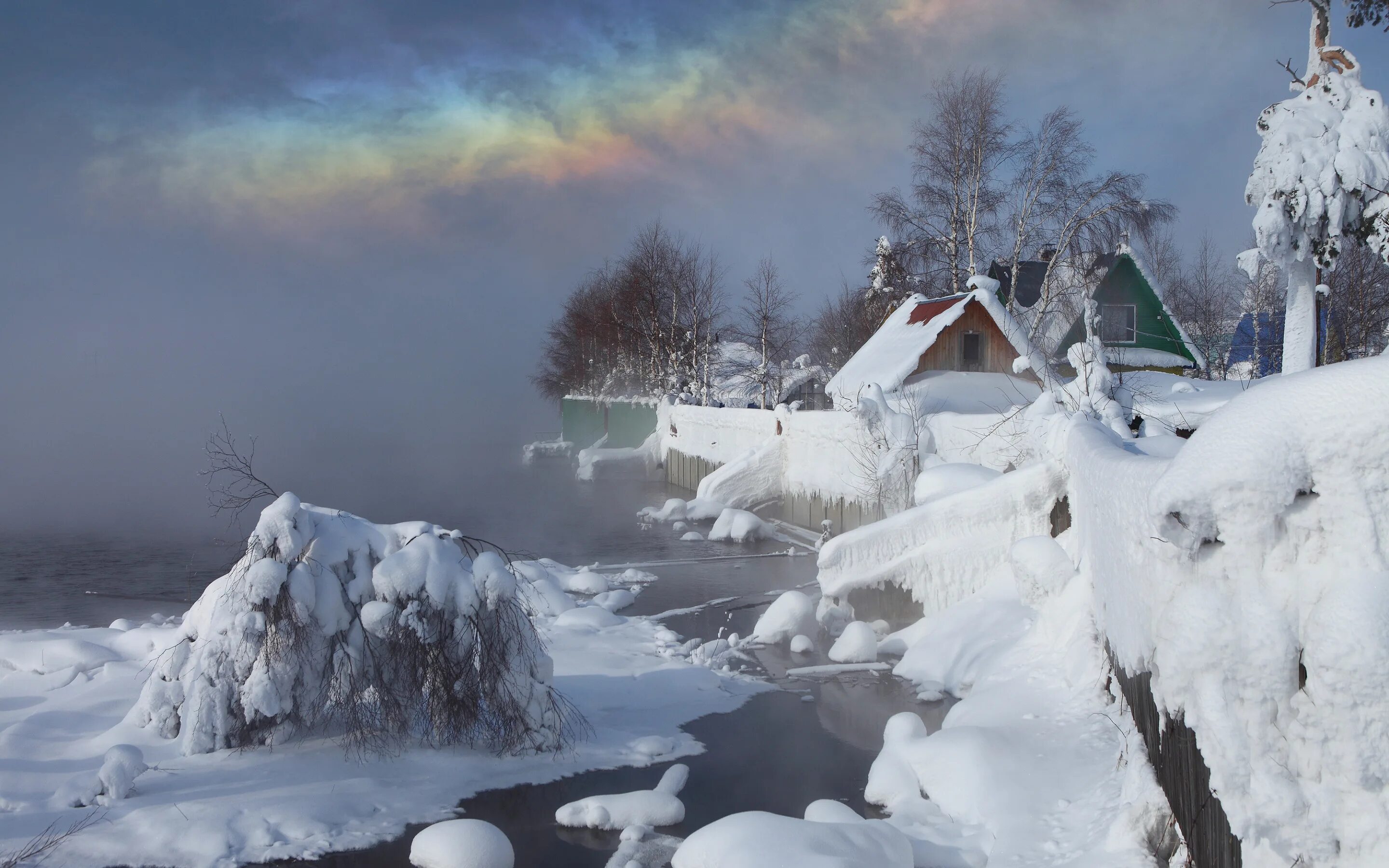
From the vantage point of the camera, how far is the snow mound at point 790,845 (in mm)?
6035

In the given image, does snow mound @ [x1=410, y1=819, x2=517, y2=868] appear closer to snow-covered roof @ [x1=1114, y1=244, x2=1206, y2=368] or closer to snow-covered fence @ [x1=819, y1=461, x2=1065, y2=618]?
snow-covered fence @ [x1=819, y1=461, x2=1065, y2=618]

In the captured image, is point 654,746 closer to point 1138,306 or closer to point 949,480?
point 949,480

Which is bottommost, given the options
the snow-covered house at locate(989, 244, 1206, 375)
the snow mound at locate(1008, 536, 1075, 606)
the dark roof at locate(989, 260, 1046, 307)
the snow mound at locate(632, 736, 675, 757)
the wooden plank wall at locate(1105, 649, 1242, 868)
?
the snow mound at locate(632, 736, 675, 757)

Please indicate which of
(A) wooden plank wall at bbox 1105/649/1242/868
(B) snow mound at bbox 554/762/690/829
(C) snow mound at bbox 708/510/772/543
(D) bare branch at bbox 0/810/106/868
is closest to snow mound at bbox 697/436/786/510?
(C) snow mound at bbox 708/510/772/543

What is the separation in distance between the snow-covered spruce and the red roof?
826 inches

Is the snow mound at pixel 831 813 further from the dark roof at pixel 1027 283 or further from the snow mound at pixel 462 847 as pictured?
the dark roof at pixel 1027 283

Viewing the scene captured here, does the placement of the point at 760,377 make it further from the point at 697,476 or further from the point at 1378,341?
the point at 1378,341

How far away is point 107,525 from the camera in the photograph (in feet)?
108

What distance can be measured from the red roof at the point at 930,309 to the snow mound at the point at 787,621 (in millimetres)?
15265

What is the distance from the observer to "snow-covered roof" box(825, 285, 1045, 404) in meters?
26.1

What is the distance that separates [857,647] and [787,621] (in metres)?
1.31

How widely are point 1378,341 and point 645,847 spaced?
101 feet

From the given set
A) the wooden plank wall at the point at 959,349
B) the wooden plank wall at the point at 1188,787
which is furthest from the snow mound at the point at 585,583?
the wooden plank wall at the point at 1188,787

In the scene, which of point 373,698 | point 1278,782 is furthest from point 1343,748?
point 373,698
